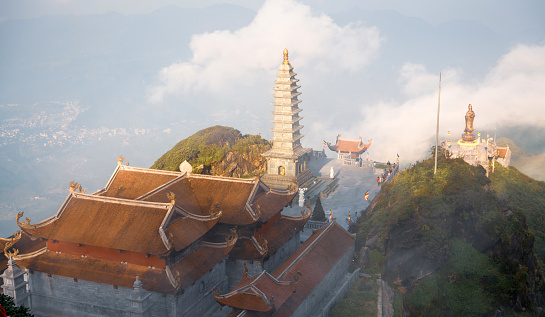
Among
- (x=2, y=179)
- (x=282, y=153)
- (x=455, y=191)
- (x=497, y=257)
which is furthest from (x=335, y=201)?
(x=2, y=179)

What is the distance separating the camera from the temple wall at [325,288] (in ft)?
89.3

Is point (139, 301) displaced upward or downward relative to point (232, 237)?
downward

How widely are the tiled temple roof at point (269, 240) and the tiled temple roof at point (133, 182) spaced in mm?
6261

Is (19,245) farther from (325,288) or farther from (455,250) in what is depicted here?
(455,250)

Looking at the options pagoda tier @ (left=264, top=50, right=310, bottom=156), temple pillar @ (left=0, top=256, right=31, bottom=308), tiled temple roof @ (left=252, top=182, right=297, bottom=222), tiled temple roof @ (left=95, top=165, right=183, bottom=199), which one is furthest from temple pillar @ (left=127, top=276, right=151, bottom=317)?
pagoda tier @ (left=264, top=50, right=310, bottom=156)

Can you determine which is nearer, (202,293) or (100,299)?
(100,299)

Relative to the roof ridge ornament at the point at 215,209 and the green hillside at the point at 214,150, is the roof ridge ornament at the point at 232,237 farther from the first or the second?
the green hillside at the point at 214,150

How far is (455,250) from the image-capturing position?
35125mm

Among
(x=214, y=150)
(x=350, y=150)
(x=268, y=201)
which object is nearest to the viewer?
(x=268, y=201)

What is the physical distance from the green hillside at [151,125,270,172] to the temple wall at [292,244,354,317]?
1036 inches

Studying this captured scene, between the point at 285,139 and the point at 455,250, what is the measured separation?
22.7 meters

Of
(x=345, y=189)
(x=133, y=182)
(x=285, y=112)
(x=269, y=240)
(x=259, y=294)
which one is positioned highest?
(x=285, y=112)

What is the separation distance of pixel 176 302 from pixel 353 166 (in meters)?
39.5

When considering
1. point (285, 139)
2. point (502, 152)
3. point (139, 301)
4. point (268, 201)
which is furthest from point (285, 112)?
point (139, 301)
